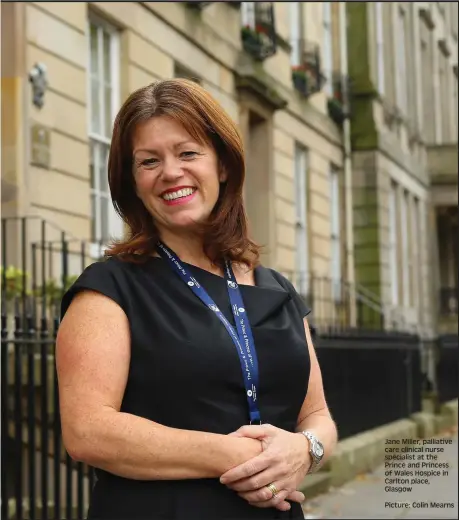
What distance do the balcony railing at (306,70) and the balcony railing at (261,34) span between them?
5.71 feet

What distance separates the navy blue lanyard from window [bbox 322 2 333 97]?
637 inches

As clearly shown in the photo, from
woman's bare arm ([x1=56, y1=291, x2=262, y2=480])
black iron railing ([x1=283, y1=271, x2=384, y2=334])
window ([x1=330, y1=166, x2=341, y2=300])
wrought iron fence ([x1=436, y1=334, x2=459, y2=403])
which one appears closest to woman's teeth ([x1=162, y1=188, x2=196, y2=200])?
woman's bare arm ([x1=56, y1=291, x2=262, y2=480])

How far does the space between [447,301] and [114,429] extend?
55.5 feet

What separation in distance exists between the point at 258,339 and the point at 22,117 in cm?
661

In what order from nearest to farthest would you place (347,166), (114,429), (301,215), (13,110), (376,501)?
(114,429) < (376,501) < (13,110) < (301,215) < (347,166)

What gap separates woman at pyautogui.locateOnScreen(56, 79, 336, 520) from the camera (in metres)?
2.19

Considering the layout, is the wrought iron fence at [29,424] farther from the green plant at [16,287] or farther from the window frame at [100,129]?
the window frame at [100,129]

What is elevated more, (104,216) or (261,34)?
(261,34)

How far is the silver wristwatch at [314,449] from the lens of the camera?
2.40 metres

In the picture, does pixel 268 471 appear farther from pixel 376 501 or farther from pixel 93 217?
pixel 93 217

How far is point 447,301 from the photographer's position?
60.8 ft

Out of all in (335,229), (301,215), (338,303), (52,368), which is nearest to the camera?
(52,368)

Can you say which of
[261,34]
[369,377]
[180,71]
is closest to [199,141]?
[369,377]

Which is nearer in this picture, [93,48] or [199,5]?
[93,48]
